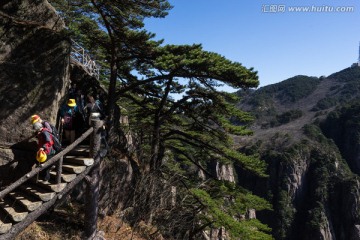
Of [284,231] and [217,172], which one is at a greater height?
[217,172]

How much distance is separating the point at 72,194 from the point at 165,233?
12.9 feet

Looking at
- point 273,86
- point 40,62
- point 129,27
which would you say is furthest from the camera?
point 273,86

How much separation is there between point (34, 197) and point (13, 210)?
1.63ft

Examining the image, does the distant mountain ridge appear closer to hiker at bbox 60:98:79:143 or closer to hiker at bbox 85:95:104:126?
hiker at bbox 85:95:104:126

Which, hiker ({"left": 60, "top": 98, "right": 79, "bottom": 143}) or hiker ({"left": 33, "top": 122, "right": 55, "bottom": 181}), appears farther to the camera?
hiker ({"left": 60, "top": 98, "right": 79, "bottom": 143})

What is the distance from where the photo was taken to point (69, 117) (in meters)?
9.50

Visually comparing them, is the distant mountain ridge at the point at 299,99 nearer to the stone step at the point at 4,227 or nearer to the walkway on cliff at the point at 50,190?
the walkway on cliff at the point at 50,190

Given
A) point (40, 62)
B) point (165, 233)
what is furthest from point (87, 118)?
point (165, 233)

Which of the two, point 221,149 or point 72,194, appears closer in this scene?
point 72,194

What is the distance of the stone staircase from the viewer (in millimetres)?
6152

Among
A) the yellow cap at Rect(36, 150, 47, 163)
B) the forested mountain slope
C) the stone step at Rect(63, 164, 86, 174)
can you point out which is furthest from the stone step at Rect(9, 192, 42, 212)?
the forested mountain slope

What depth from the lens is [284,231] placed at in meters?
70.7

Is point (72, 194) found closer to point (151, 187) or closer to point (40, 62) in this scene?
point (151, 187)

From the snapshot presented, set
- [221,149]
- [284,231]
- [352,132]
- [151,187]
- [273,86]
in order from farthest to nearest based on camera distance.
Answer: [273,86], [352,132], [284,231], [221,149], [151,187]
